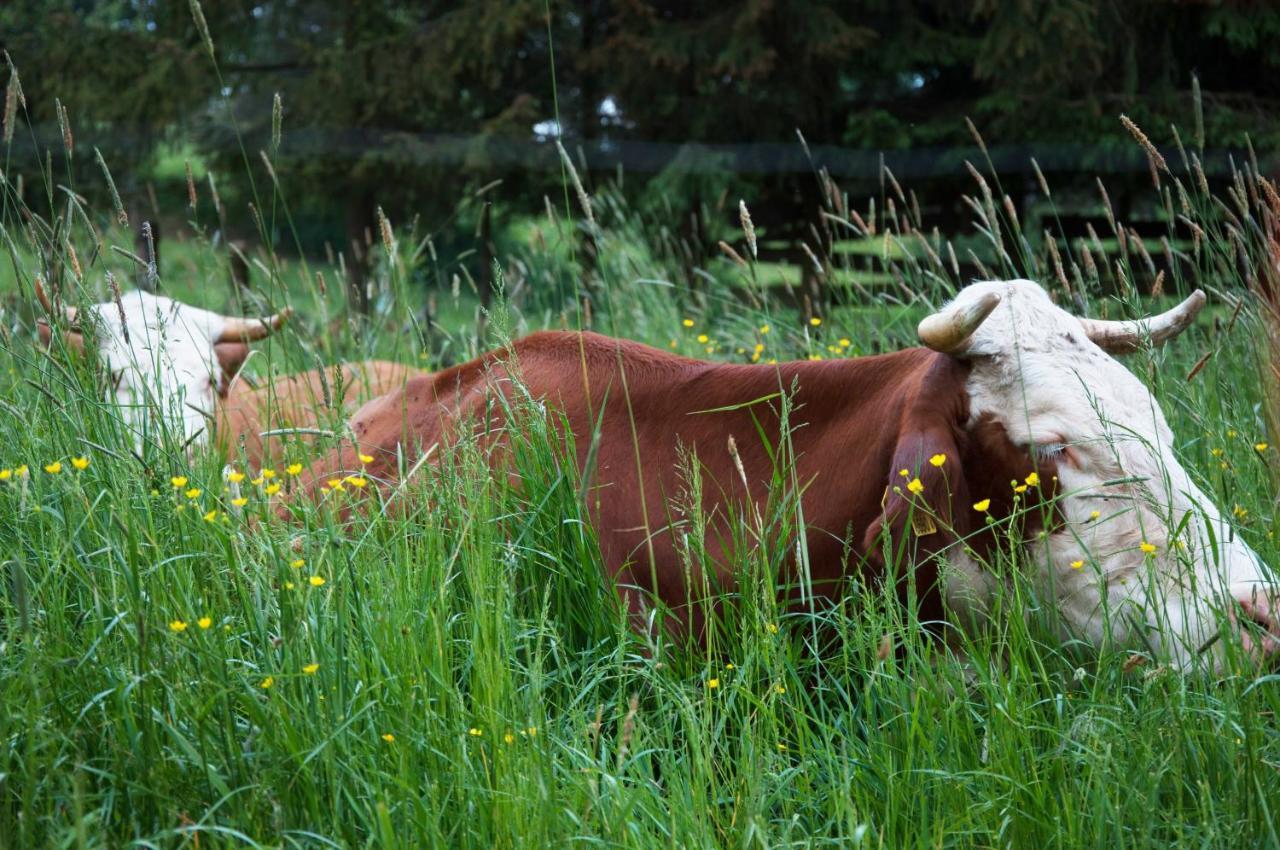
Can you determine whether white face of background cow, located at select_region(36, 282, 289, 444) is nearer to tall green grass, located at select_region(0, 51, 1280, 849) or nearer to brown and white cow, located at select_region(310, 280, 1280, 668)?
brown and white cow, located at select_region(310, 280, 1280, 668)

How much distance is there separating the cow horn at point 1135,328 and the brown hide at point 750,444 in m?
0.51

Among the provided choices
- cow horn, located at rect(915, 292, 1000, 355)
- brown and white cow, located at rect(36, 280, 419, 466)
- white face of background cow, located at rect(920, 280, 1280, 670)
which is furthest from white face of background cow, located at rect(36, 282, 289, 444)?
white face of background cow, located at rect(920, 280, 1280, 670)

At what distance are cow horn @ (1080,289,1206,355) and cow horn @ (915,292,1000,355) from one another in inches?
23.2

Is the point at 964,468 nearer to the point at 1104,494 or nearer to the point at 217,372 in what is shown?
the point at 1104,494

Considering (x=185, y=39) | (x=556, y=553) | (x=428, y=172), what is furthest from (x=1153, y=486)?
(x=185, y=39)

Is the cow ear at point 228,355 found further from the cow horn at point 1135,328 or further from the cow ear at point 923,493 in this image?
the cow horn at point 1135,328

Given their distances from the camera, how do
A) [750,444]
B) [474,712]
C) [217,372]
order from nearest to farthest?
[474,712] → [750,444] → [217,372]

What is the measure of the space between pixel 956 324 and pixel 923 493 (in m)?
0.42

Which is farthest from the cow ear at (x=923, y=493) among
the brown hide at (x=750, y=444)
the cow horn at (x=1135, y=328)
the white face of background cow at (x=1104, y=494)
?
the cow horn at (x=1135, y=328)

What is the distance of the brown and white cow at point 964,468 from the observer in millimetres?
2627

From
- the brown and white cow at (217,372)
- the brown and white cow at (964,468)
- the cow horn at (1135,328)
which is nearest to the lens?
the brown and white cow at (964,468)

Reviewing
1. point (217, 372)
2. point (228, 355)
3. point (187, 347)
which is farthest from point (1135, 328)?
point (228, 355)

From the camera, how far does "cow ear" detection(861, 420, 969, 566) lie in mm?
2770

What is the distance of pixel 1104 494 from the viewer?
2.74m
